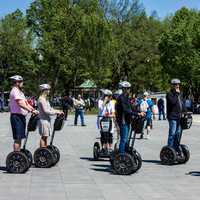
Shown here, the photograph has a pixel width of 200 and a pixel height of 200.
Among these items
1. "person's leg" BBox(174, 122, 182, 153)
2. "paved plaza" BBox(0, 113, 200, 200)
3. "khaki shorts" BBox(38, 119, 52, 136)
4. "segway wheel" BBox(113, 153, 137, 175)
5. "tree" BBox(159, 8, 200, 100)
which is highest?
"tree" BBox(159, 8, 200, 100)

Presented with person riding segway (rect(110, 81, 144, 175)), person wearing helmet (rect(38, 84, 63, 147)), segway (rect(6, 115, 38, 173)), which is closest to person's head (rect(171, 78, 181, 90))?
person riding segway (rect(110, 81, 144, 175))

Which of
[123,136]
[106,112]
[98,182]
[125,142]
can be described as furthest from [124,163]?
[106,112]

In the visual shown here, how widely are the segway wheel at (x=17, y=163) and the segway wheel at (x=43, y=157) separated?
0.80m

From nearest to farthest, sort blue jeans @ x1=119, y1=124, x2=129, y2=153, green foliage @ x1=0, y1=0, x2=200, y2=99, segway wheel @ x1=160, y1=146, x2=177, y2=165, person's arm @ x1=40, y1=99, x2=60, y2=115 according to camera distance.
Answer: blue jeans @ x1=119, y1=124, x2=129, y2=153
person's arm @ x1=40, y1=99, x2=60, y2=115
segway wheel @ x1=160, y1=146, x2=177, y2=165
green foliage @ x1=0, y1=0, x2=200, y2=99

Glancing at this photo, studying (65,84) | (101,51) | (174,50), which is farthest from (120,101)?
(65,84)

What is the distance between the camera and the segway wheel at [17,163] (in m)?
12.1

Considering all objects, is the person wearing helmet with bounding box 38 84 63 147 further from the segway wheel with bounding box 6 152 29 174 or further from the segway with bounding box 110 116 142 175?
the segway with bounding box 110 116 142 175

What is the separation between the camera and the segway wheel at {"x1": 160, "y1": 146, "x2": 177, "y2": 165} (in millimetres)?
13672

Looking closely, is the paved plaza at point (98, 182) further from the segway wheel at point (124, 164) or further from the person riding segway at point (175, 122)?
the person riding segway at point (175, 122)

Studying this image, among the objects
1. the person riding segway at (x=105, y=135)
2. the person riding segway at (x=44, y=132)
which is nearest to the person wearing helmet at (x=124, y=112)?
the person riding segway at (x=44, y=132)

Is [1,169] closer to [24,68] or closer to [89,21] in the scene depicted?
[89,21]

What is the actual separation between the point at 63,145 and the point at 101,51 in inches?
1574

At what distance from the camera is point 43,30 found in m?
74.2

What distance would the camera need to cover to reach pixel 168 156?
13734 mm
